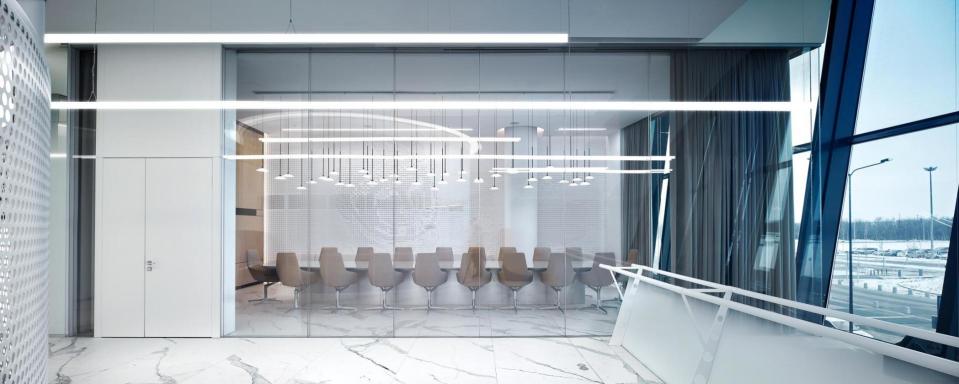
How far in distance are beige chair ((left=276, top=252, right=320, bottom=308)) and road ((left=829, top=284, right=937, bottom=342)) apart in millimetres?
5052

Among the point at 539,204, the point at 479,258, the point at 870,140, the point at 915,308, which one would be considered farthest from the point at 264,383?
the point at 870,140

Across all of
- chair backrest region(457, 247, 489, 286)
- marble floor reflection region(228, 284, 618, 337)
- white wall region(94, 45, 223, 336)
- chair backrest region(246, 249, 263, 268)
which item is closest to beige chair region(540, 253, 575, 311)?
marble floor reflection region(228, 284, 618, 337)

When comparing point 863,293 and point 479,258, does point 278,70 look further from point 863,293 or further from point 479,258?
point 863,293

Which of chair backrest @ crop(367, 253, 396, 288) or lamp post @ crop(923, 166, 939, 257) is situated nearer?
lamp post @ crop(923, 166, 939, 257)

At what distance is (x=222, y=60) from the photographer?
5410mm

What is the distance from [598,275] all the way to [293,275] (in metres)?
3.27

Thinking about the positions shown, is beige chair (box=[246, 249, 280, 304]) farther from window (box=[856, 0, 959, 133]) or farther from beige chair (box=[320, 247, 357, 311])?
window (box=[856, 0, 959, 133])

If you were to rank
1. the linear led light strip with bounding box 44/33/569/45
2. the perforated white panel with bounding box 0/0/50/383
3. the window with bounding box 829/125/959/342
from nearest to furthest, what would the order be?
the perforated white panel with bounding box 0/0/50/383
the window with bounding box 829/125/959/342
the linear led light strip with bounding box 44/33/569/45

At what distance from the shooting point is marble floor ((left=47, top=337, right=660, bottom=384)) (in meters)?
3.95

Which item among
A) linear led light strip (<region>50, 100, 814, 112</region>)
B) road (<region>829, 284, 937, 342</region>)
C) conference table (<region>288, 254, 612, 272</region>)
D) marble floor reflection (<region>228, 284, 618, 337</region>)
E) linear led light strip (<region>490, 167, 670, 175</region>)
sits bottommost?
marble floor reflection (<region>228, 284, 618, 337</region>)

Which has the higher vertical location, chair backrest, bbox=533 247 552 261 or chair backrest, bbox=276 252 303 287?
chair backrest, bbox=533 247 552 261

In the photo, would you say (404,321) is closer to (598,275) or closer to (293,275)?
(293,275)

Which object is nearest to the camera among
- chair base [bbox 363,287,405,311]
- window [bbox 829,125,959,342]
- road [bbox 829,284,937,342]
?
window [bbox 829,125,959,342]

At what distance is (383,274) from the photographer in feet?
17.8
